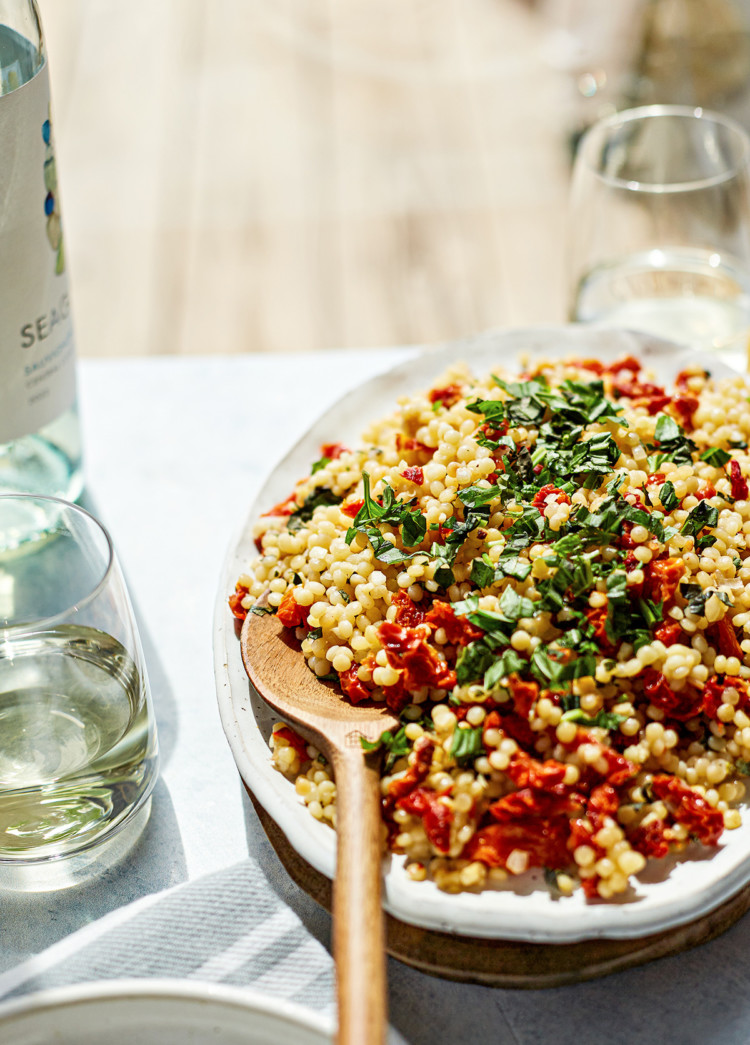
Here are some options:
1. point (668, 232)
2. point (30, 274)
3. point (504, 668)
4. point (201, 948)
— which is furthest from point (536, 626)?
point (668, 232)

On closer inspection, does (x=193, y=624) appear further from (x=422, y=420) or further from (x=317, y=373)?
(x=317, y=373)

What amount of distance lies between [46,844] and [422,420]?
1.47 feet

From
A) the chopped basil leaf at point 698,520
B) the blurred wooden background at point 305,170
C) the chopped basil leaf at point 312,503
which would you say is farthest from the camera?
the blurred wooden background at point 305,170

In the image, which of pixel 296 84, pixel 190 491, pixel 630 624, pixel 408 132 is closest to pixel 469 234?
pixel 408 132

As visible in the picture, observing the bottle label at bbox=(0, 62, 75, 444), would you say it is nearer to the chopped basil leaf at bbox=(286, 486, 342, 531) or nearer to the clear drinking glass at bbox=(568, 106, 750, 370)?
the chopped basil leaf at bbox=(286, 486, 342, 531)

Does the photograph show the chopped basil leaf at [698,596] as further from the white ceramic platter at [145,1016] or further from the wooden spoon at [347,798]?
the white ceramic platter at [145,1016]

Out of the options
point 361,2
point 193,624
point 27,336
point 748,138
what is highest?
point 361,2

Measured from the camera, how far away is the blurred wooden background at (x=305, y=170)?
85.8 inches

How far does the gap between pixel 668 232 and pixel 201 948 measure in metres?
0.98

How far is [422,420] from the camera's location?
0.88 metres

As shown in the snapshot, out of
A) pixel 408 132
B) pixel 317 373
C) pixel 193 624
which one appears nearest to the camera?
pixel 193 624

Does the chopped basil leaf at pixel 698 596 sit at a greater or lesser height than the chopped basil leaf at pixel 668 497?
lesser

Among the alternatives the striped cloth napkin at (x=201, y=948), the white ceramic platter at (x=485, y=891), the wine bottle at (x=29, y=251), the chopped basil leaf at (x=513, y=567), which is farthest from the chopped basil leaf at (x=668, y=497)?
the wine bottle at (x=29, y=251)

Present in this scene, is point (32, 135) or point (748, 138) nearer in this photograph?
point (32, 135)
